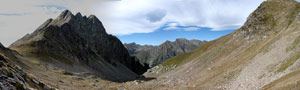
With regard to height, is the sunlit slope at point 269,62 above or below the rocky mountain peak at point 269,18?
below

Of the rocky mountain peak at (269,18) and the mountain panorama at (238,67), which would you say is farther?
A: the rocky mountain peak at (269,18)

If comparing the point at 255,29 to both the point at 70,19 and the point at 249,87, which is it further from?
the point at 70,19

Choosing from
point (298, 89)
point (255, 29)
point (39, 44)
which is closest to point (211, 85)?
point (298, 89)

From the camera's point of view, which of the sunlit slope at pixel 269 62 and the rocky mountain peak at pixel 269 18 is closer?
the sunlit slope at pixel 269 62

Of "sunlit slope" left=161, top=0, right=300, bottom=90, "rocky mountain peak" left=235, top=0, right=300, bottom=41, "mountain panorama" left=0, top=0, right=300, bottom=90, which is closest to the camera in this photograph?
"mountain panorama" left=0, top=0, right=300, bottom=90

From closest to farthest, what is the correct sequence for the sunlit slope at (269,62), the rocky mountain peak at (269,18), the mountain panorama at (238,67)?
the mountain panorama at (238,67)
the sunlit slope at (269,62)
the rocky mountain peak at (269,18)

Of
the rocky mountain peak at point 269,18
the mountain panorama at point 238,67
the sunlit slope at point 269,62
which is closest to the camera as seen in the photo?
the mountain panorama at point 238,67

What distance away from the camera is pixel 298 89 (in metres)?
20.0

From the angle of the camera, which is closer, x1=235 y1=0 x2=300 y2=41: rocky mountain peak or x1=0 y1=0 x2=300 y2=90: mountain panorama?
x1=0 y1=0 x2=300 y2=90: mountain panorama

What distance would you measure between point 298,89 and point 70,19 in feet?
618

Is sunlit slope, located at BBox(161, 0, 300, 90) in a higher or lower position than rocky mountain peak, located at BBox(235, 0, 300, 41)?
lower

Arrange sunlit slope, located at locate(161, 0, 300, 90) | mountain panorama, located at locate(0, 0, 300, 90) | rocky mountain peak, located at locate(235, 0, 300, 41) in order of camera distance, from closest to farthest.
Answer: mountain panorama, located at locate(0, 0, 300, 90) < sunlit slope, located at locate(161, 0, 300, 90) < rocky mountain peak, located at locate(235, 0, 300, 41)

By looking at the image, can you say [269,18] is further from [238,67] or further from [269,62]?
[269,62]

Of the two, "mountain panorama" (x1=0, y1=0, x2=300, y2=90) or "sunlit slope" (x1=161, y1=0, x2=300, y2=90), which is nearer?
"mountain panorama" (x1=0, y1=0, x2=300, y2=90)
